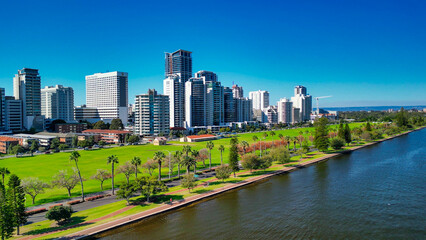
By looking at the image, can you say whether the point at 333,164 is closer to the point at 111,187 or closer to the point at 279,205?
the point at 279,205

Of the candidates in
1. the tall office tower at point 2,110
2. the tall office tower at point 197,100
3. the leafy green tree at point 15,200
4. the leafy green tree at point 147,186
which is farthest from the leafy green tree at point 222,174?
the tall office tower at point 197,100

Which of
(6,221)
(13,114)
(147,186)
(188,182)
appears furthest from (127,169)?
(13,114)

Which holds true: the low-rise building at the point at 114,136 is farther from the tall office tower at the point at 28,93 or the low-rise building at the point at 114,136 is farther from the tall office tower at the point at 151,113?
the tall office tower at the point at 28,93

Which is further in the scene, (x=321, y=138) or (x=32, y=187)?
(x=321, y=138)

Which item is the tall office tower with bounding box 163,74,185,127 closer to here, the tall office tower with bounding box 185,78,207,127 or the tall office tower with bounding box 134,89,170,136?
the tall office tower with bounding box 185,78,207,127

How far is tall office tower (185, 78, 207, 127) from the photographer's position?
191875mm

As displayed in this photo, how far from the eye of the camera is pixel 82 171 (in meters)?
66.6

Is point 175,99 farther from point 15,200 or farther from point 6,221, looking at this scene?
point 6,221

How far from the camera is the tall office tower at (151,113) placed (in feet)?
480

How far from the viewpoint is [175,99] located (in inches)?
7426

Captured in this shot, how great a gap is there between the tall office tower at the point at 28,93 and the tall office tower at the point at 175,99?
73.6 m

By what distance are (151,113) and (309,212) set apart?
11479cm

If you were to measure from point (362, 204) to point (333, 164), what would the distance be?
3598 cm

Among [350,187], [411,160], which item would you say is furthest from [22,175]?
[411,160]
